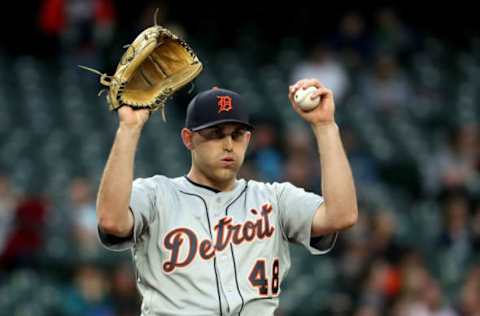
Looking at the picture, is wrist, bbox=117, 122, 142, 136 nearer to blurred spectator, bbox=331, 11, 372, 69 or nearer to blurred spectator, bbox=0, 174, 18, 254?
blurred spectator, bbox=0, 174, 18, 254

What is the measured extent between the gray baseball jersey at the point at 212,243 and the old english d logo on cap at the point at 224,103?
335 mm

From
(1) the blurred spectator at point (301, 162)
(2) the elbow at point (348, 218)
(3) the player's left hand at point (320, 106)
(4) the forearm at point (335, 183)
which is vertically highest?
(1) the blurred spectator at point (301, 162)

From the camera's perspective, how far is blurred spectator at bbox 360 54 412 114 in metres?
12.8

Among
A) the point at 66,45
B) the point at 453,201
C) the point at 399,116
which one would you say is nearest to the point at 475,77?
the point at 399,116

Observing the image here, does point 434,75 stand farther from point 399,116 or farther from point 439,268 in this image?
point 439,268

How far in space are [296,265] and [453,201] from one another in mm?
1483

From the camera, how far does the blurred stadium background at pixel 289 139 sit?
9312 mm

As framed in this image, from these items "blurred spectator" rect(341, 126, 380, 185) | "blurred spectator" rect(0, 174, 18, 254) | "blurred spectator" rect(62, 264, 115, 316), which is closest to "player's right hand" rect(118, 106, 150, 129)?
"blurred spectator" rect(62, 264, 115, 316)

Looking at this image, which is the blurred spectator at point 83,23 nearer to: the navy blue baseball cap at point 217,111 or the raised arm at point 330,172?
the navy blue baseball cap at point 217,111

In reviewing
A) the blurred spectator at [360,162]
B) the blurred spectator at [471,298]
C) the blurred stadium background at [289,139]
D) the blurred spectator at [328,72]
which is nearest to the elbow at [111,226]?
the blurred stadium background at [289,139]

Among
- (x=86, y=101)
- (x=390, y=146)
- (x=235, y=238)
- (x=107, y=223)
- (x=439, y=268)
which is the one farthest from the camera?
(x=86, y=101)

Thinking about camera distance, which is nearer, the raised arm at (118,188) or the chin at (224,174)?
the raised arm at (118,188)

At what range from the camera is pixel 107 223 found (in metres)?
4.20

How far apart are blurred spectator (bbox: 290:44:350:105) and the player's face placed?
8.04 meters
